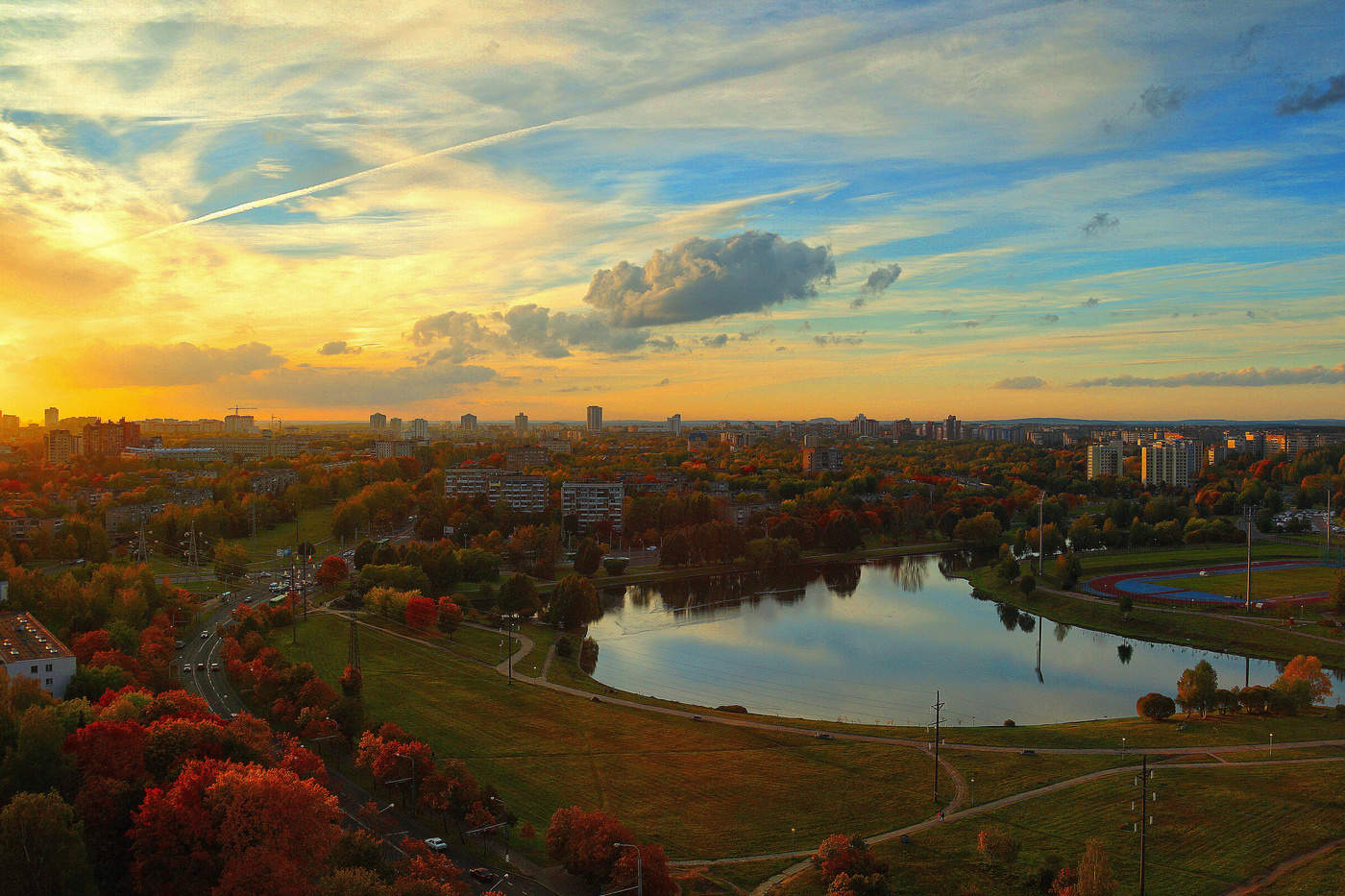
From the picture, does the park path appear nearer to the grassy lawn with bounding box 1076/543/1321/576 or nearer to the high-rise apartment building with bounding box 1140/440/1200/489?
the grassy lawn with bounding box 1076/543/1321/576

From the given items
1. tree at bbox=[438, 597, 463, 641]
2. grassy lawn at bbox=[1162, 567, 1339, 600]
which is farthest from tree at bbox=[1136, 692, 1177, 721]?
tree at bbox=[438, 597, 463, 641]

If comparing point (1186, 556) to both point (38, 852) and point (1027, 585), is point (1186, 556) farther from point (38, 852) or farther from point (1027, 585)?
point (38, 852)

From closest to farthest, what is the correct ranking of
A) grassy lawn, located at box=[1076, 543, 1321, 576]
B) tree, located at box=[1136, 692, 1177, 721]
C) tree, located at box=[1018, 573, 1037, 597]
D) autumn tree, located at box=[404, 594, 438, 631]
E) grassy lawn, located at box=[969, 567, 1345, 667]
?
tree, located at box=[1136, 692, 1177, 721], grassy lawn, located at box=[969, 567, 1345, 667], autumn tree, located at box=[404, 594, 438, 631], tree, located at box=[1018, 573, 1037, 597], grassy lawn, located at box=[1076, 543, 1321, 576]

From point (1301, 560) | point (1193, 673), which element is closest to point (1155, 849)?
point (1193, 673)

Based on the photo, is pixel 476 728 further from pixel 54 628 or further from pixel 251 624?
pixel 54 628

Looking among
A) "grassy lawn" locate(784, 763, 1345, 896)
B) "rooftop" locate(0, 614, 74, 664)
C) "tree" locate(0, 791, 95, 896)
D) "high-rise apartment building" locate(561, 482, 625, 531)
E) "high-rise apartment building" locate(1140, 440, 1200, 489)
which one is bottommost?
"grassy lawn" locate(784, 763, 1345, 896)

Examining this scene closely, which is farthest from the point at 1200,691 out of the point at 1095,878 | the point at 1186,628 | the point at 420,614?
the point at 420,614
